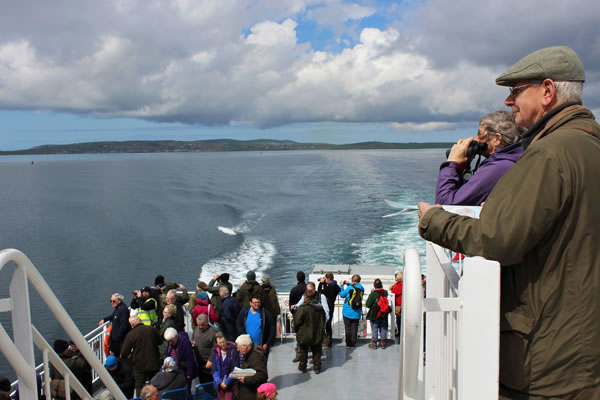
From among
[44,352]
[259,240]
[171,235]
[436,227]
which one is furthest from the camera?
[171,235]

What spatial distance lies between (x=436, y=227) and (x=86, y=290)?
2851 centimetres

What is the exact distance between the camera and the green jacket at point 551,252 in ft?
4.58

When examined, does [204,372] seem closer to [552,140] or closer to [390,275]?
[552,140]

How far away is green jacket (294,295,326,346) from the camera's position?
341 inches

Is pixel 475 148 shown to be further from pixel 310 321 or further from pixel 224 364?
pixel 310 321

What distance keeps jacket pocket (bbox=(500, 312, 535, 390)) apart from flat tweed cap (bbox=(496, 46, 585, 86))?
79cm

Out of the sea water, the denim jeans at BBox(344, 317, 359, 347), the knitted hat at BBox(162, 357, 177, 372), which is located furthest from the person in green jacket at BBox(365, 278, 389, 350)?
the sea water

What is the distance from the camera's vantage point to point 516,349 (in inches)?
58.6

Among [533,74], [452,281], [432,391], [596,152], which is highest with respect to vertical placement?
[533,74]

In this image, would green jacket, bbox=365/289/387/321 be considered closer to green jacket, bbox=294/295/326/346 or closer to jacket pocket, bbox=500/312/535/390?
green jacket, bbox=294/295/326/346

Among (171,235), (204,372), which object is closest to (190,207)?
(171,235)

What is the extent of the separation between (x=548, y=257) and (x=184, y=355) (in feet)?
22.7

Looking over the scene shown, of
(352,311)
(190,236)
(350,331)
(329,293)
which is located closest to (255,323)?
(352,311)

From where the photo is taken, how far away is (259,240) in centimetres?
3572
